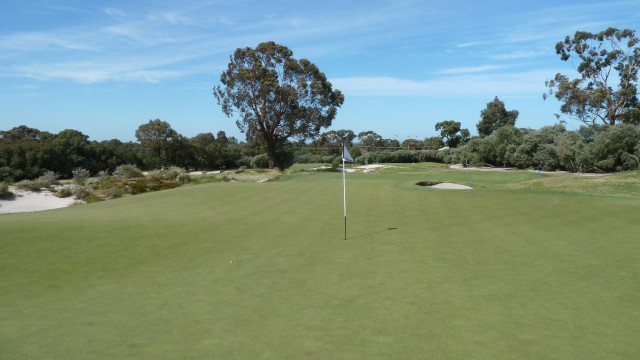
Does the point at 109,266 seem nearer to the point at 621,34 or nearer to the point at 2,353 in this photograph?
the point at 2,353

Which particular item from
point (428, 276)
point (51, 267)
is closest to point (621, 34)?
point (428, 276)

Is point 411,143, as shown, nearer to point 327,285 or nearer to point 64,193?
point 64,193

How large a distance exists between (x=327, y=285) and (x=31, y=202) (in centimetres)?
2787

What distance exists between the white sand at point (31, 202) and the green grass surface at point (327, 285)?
13922 mm

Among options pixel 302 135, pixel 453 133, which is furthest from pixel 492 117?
pixel 302 135

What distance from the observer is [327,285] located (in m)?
8.96

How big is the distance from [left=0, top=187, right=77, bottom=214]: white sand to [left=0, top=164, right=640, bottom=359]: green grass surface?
13.9 m

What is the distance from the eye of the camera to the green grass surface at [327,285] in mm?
6195

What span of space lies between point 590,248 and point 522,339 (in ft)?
21.9

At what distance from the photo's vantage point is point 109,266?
426 inches

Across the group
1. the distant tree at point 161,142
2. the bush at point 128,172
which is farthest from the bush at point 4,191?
the distant tree at point 161,142

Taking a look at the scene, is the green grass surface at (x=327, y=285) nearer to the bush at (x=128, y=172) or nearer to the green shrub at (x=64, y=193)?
the green shrub at (x=64, y=193)

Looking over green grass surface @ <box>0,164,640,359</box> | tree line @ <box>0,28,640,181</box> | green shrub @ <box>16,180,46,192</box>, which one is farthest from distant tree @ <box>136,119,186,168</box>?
green grass surface @ <box>0,164,640,359</box>

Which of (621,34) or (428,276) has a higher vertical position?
(621,34)
